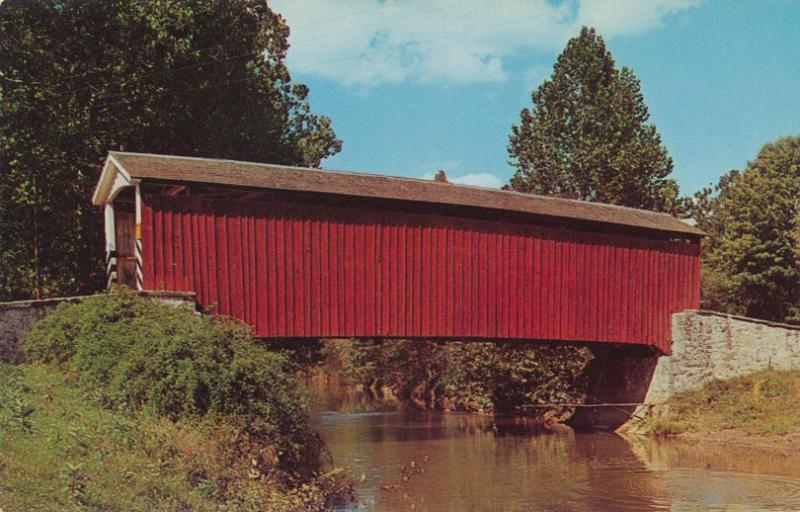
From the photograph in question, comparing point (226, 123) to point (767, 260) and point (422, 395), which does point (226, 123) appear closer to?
point (422, 395)

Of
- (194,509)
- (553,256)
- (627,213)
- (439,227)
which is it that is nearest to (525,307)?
(553,256)

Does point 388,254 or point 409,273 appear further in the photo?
point 409,273

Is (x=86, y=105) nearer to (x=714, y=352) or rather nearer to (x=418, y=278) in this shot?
(x=418, y=278)

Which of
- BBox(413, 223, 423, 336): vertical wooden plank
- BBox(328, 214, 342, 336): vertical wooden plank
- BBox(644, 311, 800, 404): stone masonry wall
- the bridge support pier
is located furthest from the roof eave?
BBox(644, 311, 800, 404): stone masonry wall

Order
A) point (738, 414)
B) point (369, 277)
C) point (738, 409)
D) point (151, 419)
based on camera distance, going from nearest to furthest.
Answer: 1. point (151, 419)
2. point (369, 277)
3. point (738, 414)
4. point (738, 409)

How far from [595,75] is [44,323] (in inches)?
1270

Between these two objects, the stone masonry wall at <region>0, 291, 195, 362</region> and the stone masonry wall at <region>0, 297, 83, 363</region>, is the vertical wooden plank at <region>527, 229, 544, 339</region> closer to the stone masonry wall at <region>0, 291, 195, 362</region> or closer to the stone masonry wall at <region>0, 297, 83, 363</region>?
the stone masonry wall at <region>0, 291, 195, 362</region>

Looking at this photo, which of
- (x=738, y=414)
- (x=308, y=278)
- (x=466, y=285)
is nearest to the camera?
(x=308, y=278)

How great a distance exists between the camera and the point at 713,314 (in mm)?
25047

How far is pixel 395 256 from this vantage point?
2050 centimetres

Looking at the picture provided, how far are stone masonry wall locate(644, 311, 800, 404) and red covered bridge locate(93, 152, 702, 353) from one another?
588 millimetres

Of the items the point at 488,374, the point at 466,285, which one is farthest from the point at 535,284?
the point at 488,374

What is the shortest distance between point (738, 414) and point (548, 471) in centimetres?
792

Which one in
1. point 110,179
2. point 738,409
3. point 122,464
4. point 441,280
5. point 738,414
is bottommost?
point 738,414
